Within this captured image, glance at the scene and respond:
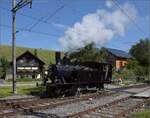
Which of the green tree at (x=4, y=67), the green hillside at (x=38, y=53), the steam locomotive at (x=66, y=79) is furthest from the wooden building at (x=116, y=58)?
the steam locomotive at (x=66, y=79)

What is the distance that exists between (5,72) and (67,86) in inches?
1731

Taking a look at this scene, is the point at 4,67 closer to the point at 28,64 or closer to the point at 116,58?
the point at 28,64

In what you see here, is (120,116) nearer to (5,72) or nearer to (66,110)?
(66,110)

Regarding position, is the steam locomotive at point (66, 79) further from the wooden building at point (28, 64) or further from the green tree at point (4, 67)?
the wooden building at point (28, 64)

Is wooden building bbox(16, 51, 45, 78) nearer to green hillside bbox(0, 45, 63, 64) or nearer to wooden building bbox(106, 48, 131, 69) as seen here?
green hillside bbox(0, 45, 63, 64)

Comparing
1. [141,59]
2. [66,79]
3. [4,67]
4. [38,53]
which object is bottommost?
[66,79]

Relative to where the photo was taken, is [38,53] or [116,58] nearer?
[38,53]

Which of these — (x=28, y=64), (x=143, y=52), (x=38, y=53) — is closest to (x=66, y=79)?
(x=28, y=64)

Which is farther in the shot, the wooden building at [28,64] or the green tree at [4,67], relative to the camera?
the wooden building at [28,64]

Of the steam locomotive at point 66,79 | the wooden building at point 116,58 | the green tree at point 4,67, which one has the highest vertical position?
the wooden building at point 116,58

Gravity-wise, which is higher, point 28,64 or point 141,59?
point 141,59

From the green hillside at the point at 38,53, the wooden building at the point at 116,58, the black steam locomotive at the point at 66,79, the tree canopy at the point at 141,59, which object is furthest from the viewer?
the wooden building at the point at 116,58

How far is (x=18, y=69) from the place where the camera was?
7475 centimetres

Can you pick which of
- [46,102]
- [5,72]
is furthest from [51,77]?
[5,72]
